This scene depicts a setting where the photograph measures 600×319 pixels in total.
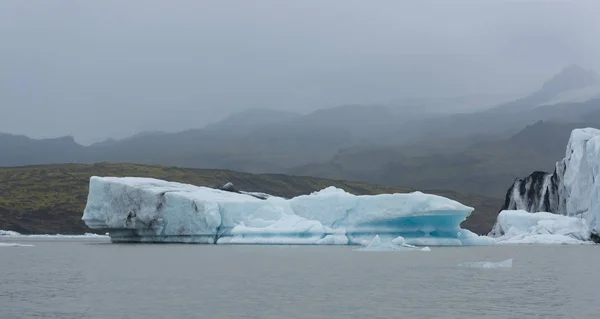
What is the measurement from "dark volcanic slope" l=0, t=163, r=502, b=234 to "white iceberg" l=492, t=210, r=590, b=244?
2192 inches

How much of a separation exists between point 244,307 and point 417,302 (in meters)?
3.50

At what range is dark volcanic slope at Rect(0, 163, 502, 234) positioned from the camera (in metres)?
88.1

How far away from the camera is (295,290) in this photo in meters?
16.6

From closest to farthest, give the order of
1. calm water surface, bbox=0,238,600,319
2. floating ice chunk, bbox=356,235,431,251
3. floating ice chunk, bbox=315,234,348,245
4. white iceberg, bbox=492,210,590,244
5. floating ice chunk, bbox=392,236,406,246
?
calm water surface, bbox=0,238,600,319, floating ice chunk, bbox=356,235,431,251, floating ice chunk, bbox=392,236,406,246, floating ice chunk, bbox=315,234,348,245, white iceberg, bbox=492,210,590,244

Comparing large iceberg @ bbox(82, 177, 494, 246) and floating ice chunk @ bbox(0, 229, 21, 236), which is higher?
large iceberg @ bbox(82, 177, 494, 246)

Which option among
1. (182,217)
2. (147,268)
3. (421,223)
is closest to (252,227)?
(182,217)

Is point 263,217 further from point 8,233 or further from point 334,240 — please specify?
point 8,233

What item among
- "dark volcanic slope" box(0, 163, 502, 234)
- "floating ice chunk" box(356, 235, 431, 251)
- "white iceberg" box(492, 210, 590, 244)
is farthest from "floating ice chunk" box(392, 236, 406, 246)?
"dark volcanic slope" box(0, 163, 502, 234)

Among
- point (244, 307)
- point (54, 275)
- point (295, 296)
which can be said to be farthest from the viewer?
point (54, 275)

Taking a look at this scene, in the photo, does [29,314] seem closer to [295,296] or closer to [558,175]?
[295,296]

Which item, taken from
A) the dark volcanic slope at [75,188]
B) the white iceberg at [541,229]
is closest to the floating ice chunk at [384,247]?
the white iceberg at [541,229]

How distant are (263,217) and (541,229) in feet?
61.5

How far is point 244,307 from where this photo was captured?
13641 mm

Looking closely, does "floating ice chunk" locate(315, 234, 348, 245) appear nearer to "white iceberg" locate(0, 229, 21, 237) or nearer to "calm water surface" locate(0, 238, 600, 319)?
"calm water surface" locate(0, 238, 600, 319)
